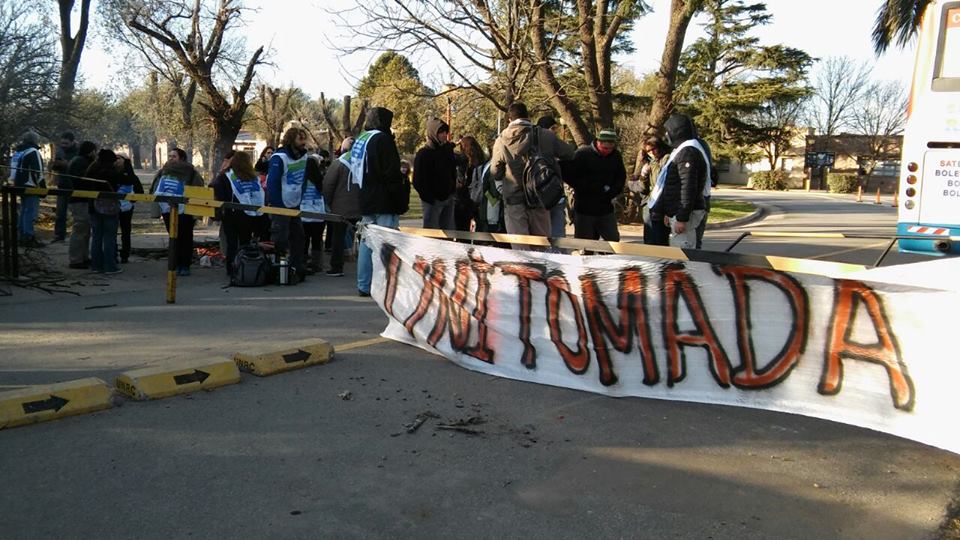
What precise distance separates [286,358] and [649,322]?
2509 mm

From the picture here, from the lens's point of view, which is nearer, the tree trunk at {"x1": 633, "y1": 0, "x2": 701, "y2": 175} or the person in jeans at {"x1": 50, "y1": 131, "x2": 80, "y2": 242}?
the person in jeans at {"x1": 50, "y1": 131, "x2": 80, "y2": 242}

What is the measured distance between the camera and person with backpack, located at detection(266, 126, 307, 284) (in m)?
9.15

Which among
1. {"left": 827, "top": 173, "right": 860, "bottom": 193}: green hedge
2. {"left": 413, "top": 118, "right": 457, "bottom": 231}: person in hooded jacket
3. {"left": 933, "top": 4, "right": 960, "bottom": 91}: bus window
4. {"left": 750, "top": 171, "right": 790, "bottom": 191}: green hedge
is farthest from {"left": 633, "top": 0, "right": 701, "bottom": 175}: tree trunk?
{"left": 750, "top": 171, "right": 790, "bottom": 191}: green hedge

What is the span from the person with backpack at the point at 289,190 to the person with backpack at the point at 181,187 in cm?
121

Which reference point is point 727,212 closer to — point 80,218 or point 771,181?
point 80,218

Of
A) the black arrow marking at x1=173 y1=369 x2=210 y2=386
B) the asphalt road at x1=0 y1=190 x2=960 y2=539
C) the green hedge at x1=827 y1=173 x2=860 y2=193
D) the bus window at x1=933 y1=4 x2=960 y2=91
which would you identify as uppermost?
the green hedge at x1=827 y1=173 x2=860 y2=193

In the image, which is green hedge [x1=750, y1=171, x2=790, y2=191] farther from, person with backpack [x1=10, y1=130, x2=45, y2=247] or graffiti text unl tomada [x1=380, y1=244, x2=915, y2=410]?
graffiti text unl tomada [x1=380, y1=244, x2=915, y2=410]

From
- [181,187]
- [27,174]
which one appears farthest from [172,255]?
[27,174]

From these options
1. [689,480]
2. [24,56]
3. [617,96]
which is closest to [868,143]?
[617,96]

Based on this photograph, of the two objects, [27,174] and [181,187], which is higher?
[27,174]

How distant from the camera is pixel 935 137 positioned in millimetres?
9477

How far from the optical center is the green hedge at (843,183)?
55.9 m

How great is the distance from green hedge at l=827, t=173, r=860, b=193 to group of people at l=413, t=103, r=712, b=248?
2077 inches

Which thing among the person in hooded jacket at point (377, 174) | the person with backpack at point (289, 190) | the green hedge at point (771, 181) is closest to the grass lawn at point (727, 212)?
the person with backpack at point (289, 190)
